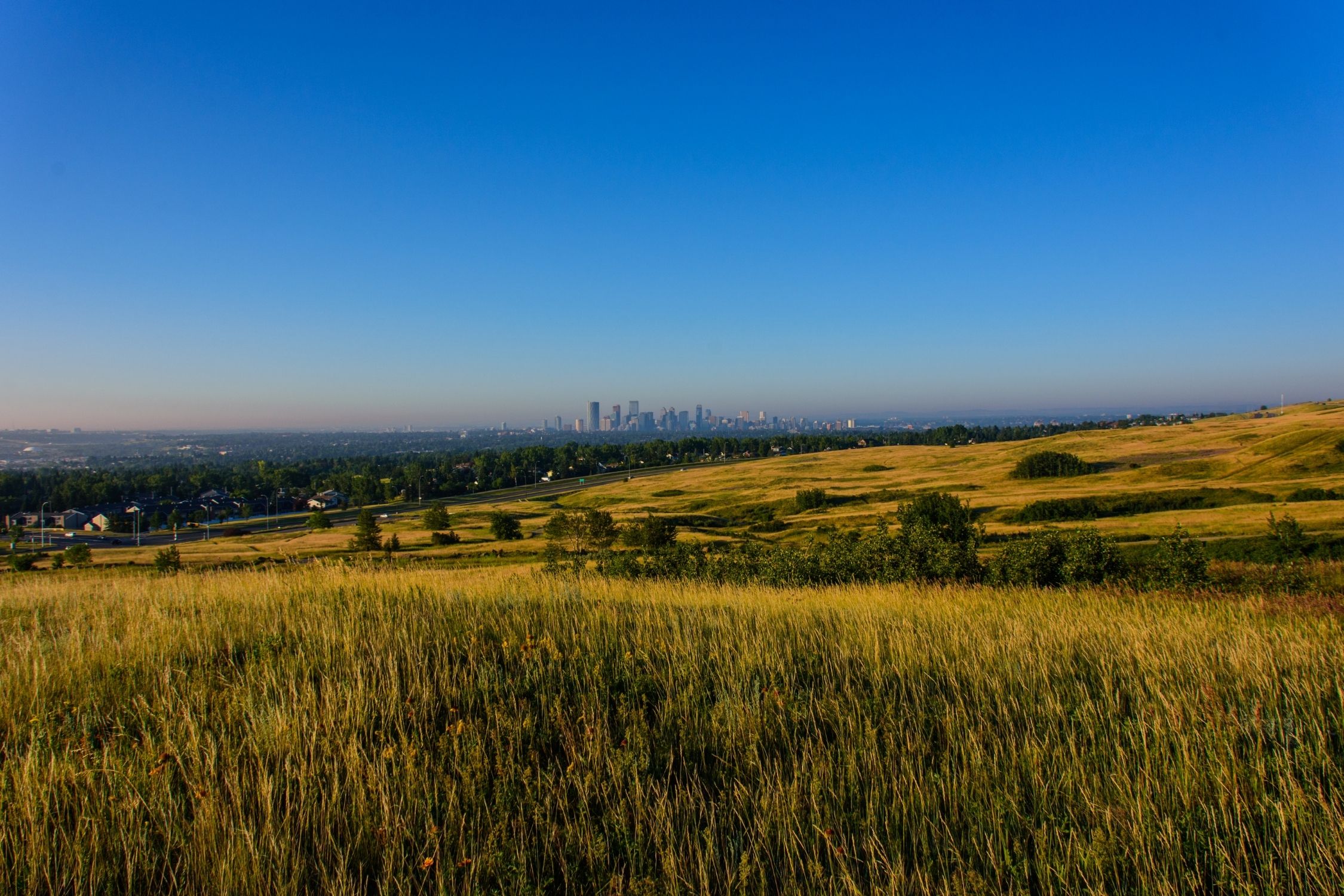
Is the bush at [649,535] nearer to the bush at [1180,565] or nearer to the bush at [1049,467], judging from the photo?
the bush at [1180,565]

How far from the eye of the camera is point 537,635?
6.29 m

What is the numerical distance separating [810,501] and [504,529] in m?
44.3

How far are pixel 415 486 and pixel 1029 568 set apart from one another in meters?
153

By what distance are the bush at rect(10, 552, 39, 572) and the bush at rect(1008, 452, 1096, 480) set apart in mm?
125472

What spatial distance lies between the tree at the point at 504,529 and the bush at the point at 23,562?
45.0m

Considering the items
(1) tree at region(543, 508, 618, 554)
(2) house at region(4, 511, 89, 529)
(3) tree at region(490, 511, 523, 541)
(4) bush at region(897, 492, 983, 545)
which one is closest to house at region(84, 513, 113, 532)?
(2) house at region(4, 511, 89, 529)

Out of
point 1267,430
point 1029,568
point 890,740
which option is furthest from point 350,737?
point 1267,430

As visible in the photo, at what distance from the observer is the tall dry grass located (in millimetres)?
2928

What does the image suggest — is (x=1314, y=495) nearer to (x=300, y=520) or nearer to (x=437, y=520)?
(x=437, y=520)

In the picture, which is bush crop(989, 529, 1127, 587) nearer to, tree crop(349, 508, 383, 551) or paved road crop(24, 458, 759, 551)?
tree crop(349, 508, 383, 551)

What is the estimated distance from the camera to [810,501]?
9112cm

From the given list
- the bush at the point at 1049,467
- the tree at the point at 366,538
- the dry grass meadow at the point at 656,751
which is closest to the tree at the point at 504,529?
the tree at the point at 366,538

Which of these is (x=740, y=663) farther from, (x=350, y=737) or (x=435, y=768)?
(x=350, y=737)

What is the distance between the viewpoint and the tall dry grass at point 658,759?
115 inches
